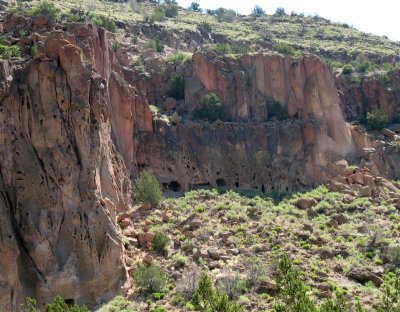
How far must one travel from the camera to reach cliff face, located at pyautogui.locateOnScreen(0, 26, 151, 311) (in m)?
31.9

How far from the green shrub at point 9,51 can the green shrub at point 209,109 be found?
65.1 feet

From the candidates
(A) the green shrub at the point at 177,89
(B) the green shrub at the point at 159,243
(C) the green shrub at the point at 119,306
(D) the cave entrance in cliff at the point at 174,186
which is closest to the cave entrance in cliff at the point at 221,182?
(D) the cave entrance in cliff at the point at 174,186

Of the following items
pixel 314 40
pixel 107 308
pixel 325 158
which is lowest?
pixel 107 308

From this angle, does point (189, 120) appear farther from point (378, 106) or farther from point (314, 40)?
point (314, 40)

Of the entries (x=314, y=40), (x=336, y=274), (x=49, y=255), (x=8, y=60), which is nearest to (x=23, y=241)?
(x=49, y=255)

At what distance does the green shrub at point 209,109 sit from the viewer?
54156 mm

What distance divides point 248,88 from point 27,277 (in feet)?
104

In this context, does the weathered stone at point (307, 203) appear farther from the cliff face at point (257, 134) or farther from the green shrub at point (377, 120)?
the green shrub at point (377, 120)

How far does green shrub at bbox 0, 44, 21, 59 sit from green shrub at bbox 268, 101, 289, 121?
86.8 ft

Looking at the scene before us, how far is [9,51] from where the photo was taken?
38.1 metres

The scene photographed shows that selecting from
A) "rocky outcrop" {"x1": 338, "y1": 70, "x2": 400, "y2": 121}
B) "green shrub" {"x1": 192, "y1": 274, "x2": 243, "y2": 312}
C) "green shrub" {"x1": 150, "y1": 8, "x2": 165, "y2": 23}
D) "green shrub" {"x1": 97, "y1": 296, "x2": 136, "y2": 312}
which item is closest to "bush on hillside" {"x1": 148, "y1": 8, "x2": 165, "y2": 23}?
"green shrub" {"x1": 150, "y1": 8, "x2": 165, "y2": 23}

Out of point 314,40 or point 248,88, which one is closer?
point 248,88

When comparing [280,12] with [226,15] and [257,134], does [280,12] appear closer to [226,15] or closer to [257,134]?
[226,15]

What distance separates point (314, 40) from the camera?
96.1 m
